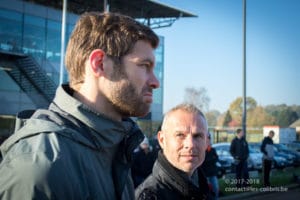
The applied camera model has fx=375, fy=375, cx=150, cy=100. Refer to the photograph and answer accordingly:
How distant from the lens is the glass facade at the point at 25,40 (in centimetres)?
2453

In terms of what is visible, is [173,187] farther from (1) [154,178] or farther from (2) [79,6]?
(2) [79,6]

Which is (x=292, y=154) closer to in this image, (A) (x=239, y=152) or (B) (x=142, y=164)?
(A) (x=239, y=152)

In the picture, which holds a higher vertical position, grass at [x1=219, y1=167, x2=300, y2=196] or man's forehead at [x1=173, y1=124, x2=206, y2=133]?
man's forehead at [x1=173, y1=124, x2=206, y2=133]

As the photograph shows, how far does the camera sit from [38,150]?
4.60 ft

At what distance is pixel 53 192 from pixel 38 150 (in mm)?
170

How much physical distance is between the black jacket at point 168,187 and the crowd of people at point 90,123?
0.52 m

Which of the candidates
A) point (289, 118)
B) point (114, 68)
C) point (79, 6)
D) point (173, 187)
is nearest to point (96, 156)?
point (114, 68)

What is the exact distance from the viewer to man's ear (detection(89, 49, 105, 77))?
182 cm

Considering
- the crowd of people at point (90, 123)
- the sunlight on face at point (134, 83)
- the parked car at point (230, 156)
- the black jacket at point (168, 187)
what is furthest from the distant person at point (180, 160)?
the parked car at point (230, 156)

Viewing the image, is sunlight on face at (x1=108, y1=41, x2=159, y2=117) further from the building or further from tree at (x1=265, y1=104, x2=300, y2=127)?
tree at (x1=265, y1=104, x2=300, y2=127)

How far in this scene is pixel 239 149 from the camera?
38.0 feet

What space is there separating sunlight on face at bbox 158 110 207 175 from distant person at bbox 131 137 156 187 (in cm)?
372

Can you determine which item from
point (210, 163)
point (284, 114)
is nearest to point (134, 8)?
point (210, 163)

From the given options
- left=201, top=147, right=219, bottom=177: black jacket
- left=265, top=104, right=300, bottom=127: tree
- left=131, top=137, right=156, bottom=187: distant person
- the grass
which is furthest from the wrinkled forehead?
left=265, top=104, right=300, bottom=127: tree
